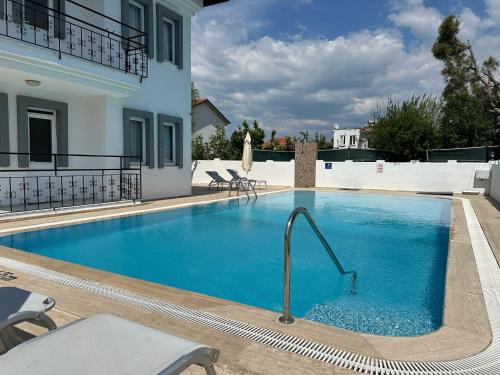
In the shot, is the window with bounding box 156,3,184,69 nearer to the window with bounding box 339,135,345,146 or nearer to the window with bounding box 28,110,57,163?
the window with bounding box 28,110,57,163

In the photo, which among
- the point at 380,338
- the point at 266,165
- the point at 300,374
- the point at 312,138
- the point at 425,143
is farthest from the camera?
the point at 312,138

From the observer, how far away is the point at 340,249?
725cm

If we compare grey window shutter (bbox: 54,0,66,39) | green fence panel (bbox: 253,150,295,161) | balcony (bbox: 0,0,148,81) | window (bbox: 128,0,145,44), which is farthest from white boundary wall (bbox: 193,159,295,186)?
grey window shutter (bbox: 54,0,66,39)

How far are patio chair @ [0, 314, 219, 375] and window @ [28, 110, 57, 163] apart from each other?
999cm

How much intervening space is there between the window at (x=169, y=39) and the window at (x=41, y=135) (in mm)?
5134

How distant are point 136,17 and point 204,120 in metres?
28.9

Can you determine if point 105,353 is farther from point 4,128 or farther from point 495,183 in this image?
point 495,183

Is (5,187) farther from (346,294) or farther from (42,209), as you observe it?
(346,294)

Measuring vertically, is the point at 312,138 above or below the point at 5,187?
above

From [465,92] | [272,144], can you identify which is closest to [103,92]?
[465,92]

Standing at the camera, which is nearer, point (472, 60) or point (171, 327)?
point (171, 327)

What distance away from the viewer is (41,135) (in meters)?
10.7

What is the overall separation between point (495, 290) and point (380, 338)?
2045 mm

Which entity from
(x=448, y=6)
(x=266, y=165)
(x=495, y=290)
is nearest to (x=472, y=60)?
(x=448, y=6)
